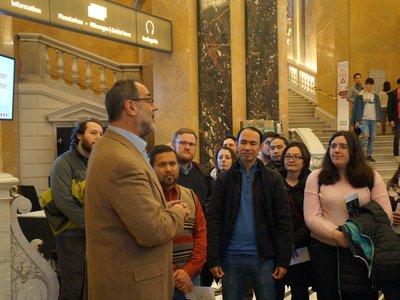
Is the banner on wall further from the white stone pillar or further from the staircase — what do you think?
the white stone pillar

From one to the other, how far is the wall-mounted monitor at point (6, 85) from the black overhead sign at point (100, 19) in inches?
23.4

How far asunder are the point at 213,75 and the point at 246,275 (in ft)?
22.8

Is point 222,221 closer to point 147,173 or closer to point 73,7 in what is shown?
point 147,173

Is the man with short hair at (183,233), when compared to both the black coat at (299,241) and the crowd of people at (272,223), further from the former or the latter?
the black coat at (299,241)

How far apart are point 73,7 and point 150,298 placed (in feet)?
18.1

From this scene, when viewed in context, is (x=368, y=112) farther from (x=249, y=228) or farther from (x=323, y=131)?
(x=249, y=228)

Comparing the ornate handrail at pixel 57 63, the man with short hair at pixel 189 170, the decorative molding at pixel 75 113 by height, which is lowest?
the man with short hair at pixel 189 170

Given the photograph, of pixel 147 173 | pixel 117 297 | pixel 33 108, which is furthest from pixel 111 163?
pixel 33 108

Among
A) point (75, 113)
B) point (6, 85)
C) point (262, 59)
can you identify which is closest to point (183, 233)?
point (6, 85)

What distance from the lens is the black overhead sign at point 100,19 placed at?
6.29m

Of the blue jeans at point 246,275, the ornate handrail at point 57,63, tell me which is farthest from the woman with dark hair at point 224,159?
the ornate handrail at point 57,63

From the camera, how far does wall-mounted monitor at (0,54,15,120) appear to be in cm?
621

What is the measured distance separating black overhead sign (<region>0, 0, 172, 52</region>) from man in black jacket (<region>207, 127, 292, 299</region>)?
369 cm

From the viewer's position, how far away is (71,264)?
12.2ft
